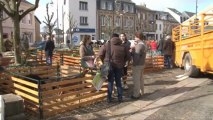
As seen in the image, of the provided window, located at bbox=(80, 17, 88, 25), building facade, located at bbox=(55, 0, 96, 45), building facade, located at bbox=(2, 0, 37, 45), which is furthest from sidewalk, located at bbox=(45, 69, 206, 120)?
window, located at bbox=(80, 17, 88, 25)

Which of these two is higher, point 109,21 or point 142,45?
point 109,21

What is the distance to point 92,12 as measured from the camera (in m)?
57.0

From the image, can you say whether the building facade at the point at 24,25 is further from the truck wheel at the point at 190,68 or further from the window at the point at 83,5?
the truck wheel at the point at 190,68

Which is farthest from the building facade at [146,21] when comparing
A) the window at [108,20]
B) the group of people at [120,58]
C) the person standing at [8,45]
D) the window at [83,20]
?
the group of people at [120,58]

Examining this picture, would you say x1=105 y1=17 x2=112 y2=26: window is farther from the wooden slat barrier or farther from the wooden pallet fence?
the wooden pallet fence

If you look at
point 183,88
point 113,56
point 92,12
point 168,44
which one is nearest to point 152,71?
point 168,44

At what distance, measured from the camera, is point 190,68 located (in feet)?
38.2

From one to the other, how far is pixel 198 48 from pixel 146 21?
208ft

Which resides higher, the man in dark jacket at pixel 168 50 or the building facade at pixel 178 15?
the building facade at pixel 178 15

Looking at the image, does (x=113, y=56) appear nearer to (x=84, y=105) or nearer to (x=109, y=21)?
(x=84, y=105)

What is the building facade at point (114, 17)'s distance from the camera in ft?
192

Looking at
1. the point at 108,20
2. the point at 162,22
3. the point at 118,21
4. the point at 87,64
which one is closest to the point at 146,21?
the point at 162,22

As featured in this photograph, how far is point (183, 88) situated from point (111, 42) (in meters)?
3.21

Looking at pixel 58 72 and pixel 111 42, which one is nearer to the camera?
pixel 111 42
